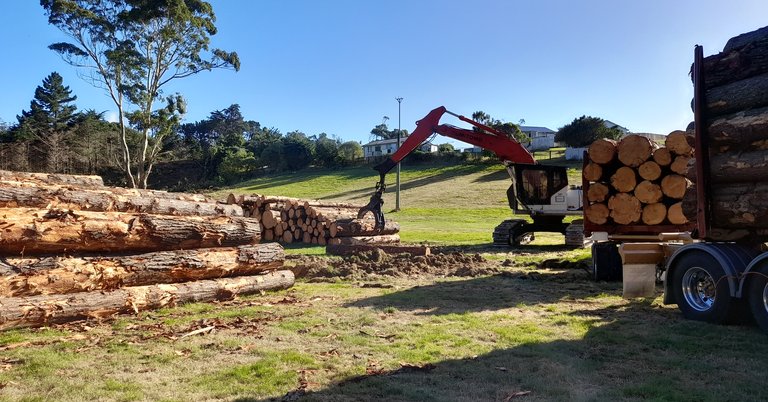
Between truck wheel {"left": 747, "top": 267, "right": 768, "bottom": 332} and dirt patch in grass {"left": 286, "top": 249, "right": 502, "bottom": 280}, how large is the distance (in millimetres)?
5552

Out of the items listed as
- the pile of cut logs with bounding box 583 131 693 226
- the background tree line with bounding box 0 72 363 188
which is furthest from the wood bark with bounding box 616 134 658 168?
the background tree line with bounding box 0 72 363 188

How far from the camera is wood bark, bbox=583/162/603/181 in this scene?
1031cm

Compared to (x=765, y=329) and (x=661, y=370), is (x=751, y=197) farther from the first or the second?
(x=661, y=370)

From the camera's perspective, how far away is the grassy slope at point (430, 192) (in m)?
26.4

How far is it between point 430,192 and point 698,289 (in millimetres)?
40501

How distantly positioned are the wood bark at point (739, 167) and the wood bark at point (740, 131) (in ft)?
0.37

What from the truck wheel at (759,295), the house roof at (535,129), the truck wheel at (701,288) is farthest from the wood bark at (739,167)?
the house roof at (535,129)

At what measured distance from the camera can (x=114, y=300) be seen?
6.56 meters

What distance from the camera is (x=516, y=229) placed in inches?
697

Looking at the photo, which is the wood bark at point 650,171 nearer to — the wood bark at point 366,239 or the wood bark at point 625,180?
the wood bark at point 625,180

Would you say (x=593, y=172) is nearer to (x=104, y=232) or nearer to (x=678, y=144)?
(x=678, y=144)

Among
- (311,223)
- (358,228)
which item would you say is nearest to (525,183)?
(358,228)

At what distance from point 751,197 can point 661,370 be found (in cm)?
249

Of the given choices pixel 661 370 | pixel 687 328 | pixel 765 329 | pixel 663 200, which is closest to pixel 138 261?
pixel 661 370
